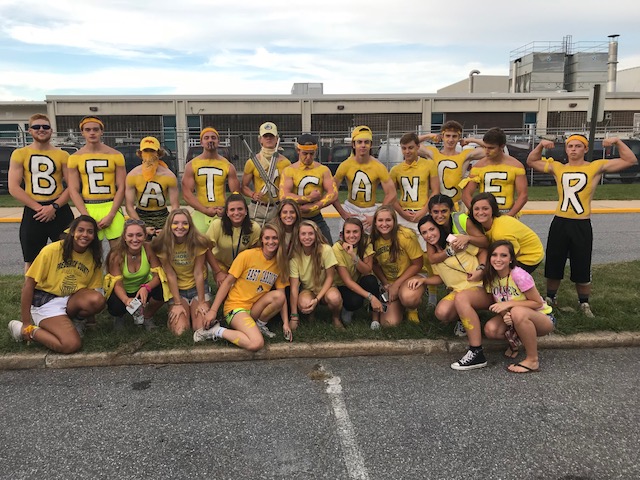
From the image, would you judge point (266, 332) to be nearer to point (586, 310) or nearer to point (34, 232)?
point (34, 232)

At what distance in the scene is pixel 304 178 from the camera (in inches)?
218

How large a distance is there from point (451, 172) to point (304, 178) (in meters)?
1.72

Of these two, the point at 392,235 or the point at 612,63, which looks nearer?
the point at 392,235

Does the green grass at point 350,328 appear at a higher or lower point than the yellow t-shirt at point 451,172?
lower

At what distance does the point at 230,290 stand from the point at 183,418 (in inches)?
61.1

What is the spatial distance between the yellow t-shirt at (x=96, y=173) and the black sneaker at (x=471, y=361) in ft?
12.0

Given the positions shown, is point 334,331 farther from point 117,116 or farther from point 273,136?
point 117,116

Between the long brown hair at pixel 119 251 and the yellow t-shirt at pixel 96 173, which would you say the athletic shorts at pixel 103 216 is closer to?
the yellow t-shirt at pixel 96 173

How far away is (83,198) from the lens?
5.20 m

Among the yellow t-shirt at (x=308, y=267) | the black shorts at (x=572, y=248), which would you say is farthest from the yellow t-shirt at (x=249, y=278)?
the black shorts at (x=572, y=248)

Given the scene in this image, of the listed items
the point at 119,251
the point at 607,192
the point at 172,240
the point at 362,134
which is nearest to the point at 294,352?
the point at 172,240

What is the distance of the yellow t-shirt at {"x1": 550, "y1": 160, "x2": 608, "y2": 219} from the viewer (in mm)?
5027

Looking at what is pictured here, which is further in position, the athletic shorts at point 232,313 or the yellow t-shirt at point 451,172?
the yellow t-shirt at point 451,172

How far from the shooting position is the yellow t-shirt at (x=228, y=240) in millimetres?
5266
